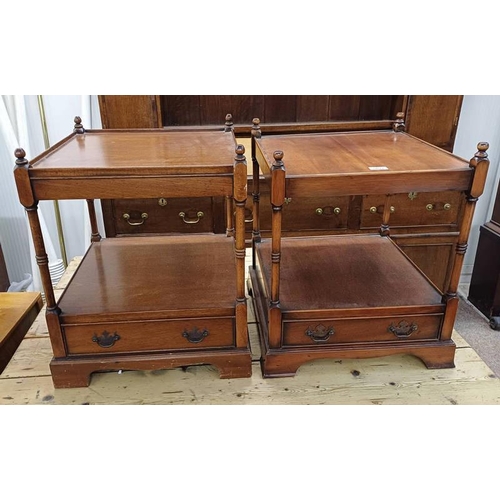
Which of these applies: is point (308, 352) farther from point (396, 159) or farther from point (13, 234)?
point (13, 234)

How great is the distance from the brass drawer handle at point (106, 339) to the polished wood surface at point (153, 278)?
58 mm

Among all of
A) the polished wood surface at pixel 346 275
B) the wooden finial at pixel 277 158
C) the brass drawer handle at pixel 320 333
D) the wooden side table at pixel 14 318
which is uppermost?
the wooden finial at pixel 277 158

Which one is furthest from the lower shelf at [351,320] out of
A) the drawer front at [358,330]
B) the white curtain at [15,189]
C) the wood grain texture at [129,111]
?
the white curtain at [15,189]

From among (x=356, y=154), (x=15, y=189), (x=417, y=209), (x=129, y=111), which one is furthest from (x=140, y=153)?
(x=417, y=209)

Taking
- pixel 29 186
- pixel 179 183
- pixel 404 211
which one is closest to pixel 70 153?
pixel 29 186

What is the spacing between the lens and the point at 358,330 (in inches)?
51.3

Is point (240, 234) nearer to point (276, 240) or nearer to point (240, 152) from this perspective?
point (276, 240)

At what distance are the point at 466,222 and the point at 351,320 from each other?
385 millimetres

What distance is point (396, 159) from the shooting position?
4.25ft

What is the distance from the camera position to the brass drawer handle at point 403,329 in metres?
1.31

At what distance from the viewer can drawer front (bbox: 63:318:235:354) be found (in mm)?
1249

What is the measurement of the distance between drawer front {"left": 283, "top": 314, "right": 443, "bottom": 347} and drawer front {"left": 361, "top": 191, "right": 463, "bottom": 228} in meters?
0.98

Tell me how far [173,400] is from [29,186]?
25.3 inches

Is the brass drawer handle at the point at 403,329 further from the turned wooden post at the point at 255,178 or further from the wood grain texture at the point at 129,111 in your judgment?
the wood grain texture at the point at 129,111
